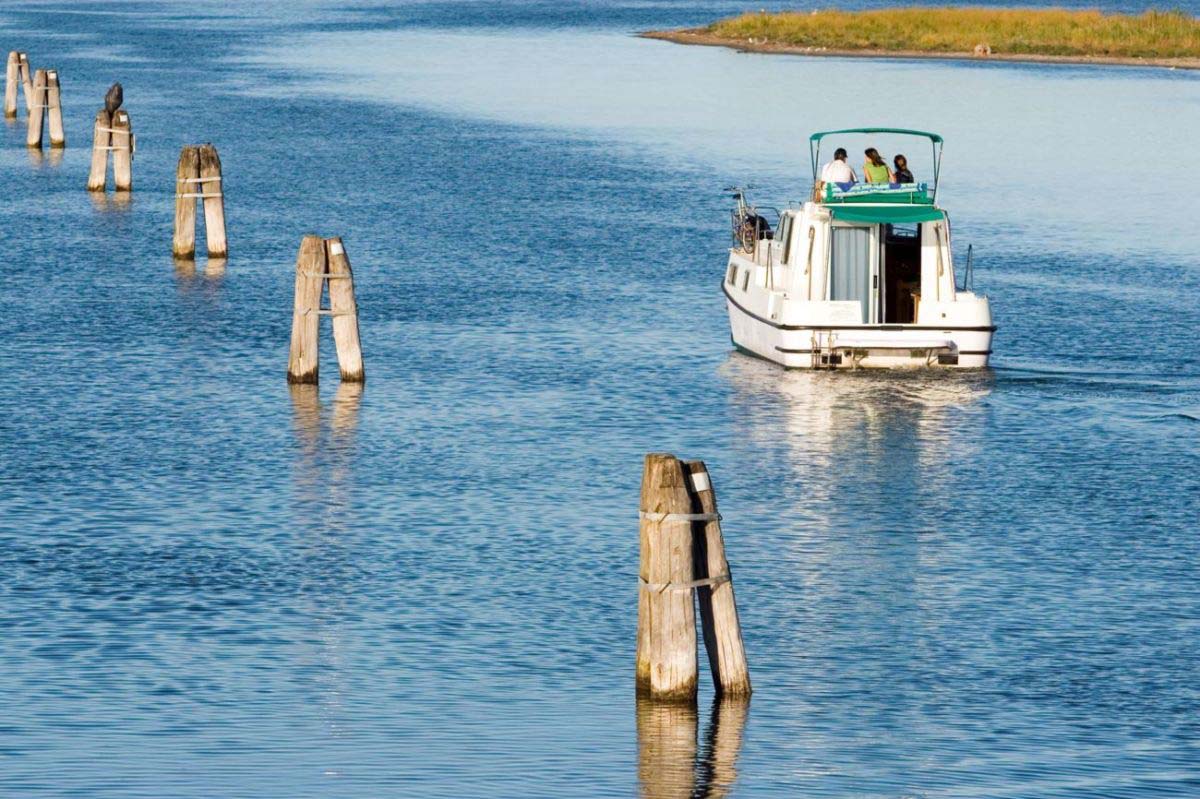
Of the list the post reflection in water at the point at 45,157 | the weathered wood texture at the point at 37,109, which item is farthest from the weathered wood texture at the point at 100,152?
the weathered wood texture at the point at 37,109

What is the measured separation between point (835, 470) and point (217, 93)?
67320 millimetres

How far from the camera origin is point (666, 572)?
18328 mm

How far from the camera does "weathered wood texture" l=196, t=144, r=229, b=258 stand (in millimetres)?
46781

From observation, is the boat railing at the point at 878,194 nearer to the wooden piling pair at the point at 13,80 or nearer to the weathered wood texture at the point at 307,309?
the weathered wood texture at the point at 307,309

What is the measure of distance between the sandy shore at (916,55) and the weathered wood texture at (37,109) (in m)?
54.6

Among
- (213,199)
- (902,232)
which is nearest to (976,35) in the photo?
(213,199)

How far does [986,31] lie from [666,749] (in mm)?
105307

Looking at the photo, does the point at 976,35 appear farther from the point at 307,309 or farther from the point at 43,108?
the point at 307,309

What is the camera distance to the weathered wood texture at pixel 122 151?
192 ft

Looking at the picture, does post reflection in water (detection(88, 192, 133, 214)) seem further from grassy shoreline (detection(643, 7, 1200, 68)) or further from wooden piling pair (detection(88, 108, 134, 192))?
grassy shoreline (detection(643, 7, 1200, 68))

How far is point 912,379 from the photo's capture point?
124 ft

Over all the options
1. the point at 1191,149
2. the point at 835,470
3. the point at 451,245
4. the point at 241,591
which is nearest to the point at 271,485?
the point at 241,591

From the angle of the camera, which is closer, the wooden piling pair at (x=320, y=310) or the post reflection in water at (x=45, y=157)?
the wooden piling pair at (x=320, y=310)

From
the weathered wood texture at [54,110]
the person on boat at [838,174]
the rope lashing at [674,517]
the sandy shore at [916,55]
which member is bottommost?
the rope lashing at [674,517]
